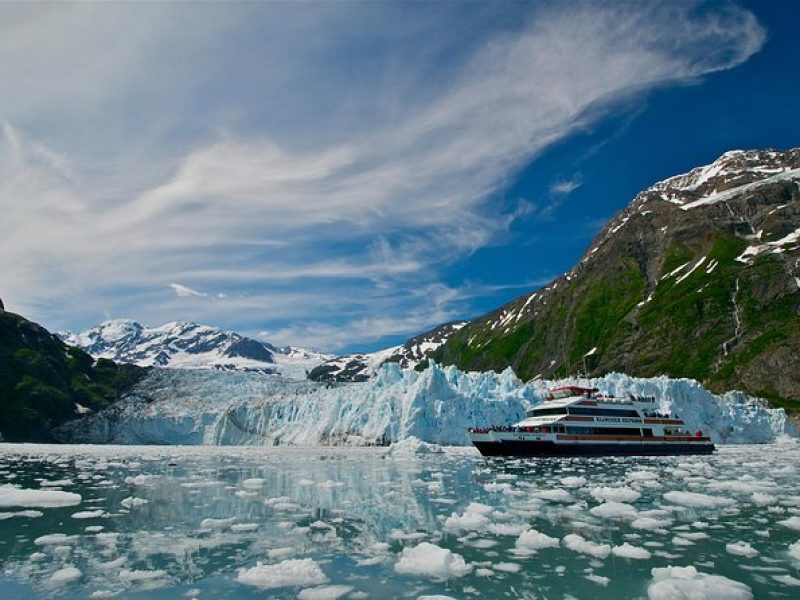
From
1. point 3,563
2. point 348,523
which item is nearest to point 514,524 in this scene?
point 348,523

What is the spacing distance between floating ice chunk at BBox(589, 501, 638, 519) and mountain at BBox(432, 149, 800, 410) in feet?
285

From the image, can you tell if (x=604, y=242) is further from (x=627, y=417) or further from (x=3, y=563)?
(x=3, y=563)

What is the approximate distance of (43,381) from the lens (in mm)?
95688

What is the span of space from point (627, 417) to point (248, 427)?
50506 millimetres

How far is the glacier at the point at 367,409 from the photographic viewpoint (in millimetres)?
59844

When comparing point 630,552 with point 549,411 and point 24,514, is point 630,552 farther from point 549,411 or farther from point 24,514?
point 549,411

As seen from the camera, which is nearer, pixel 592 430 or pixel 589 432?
pixel 589 432

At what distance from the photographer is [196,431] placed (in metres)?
78.4

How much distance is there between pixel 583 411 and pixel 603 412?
210cm

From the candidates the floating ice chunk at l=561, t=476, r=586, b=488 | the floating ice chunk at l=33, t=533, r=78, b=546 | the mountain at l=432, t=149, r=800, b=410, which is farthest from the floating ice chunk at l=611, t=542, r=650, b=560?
the mountain at l=432, t=149, r=800, b=410

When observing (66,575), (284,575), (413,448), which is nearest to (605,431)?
(413,448)

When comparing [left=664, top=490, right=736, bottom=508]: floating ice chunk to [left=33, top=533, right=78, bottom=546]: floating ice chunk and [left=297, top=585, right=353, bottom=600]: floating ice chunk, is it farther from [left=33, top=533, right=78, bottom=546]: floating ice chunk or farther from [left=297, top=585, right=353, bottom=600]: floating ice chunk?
[left=33, top=533, right=78, bottom=546]: floating ice chunk

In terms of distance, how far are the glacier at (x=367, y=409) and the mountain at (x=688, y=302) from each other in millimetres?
31577

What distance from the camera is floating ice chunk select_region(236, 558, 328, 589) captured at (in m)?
9.35
